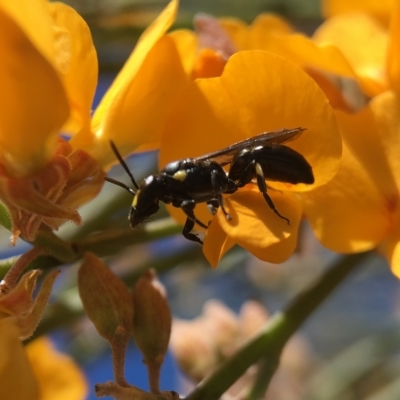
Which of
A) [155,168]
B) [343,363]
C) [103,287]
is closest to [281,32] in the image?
[155,168]

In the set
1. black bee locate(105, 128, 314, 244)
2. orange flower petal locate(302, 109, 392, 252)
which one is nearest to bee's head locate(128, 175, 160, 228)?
black bee locate(105, 128, 314, 244)

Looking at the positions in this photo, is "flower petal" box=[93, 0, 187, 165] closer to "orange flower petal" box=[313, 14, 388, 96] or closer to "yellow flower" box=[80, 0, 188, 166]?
"yellow flower" box=[80, 0, 188, 166]

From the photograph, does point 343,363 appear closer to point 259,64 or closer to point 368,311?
point 368,311

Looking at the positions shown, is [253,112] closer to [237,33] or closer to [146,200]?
[146,200]

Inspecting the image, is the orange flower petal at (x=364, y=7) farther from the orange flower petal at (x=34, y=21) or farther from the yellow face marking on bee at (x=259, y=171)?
the orange flower petal at (x=34, y=21)

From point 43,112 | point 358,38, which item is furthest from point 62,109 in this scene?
point 358,38

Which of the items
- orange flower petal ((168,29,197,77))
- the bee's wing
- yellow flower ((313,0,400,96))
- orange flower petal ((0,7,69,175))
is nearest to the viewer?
orange flower petal ((0,7,69,175))

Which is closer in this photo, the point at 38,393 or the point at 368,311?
the point at 38,393
